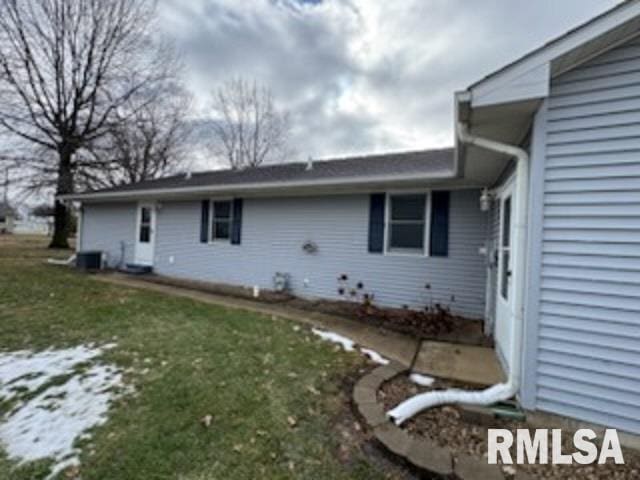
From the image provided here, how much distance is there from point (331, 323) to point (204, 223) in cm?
505

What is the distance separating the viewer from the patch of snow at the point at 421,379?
349 centimetres

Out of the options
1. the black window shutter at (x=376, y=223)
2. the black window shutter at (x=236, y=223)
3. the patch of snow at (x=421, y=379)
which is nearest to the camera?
the patch of snow at (x=421, y=379)

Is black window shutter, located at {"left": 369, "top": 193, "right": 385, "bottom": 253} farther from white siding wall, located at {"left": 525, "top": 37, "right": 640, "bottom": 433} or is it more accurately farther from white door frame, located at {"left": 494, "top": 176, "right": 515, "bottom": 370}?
white siding wall, located at {"left": 525, "top": 37, "right": 640, "bottom": 433}

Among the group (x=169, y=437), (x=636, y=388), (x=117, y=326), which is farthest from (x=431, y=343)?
(x=117, y=326)

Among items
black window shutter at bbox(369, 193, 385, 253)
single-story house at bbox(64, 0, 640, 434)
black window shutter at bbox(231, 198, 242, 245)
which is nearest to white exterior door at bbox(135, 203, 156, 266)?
black window shutter at bbox(231, 198, 242, 245)

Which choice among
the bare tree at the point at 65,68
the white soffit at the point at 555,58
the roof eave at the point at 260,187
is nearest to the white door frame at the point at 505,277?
the white soffit at the point at 555,58

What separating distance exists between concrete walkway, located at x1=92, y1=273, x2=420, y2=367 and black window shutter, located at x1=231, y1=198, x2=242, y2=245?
1.52 m

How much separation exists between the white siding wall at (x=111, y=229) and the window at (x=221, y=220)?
11.1 feet

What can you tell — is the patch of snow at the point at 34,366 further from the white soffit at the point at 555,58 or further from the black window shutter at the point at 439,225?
the black window shutter at the point at 439,225

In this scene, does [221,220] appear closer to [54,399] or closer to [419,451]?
[54,399]

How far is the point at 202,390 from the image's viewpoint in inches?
125

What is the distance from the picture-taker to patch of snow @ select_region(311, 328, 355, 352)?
448 cm

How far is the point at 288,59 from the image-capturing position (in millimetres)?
12547

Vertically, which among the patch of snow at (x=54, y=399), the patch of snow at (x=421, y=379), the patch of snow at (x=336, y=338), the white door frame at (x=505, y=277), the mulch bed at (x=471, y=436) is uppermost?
the white door frame at (x=505, y=277)
